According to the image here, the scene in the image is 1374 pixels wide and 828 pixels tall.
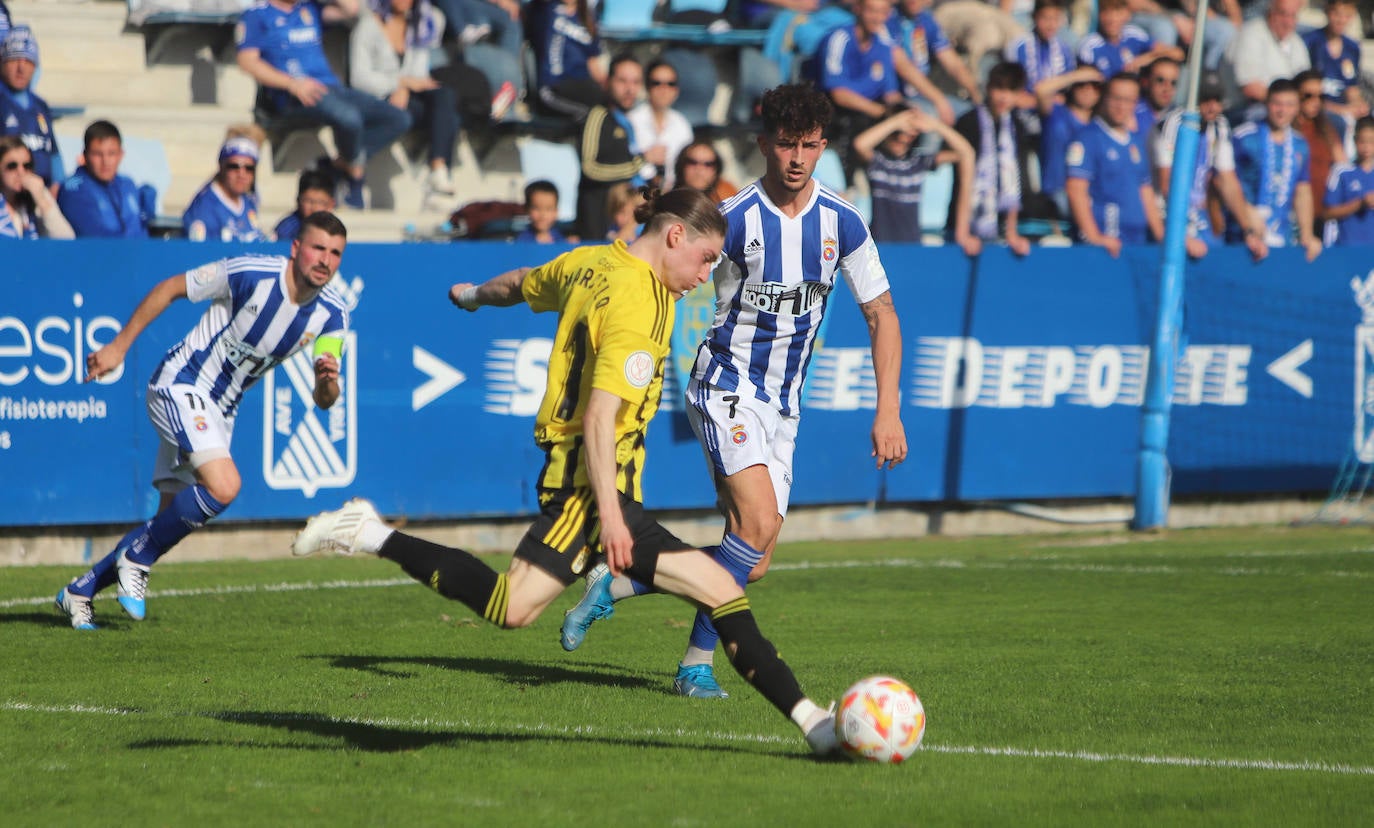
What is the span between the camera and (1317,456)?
15.0 meters

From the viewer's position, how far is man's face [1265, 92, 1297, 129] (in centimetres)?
1579

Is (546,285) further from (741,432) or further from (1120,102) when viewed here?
(1120,102)

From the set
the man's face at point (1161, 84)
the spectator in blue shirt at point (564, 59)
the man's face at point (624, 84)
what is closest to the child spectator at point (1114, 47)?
the man's face at point (1161, 84)

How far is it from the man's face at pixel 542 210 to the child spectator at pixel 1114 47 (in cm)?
694

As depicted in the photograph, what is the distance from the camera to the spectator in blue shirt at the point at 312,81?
1428cm

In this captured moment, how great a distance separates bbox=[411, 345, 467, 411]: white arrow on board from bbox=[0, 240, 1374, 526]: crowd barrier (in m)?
0.02

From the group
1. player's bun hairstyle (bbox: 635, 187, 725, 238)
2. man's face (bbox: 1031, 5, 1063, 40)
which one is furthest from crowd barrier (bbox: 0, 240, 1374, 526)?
player's bun hairstyle (bbox: 635, 187, 725, 238)

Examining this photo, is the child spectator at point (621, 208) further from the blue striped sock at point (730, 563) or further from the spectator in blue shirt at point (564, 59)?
the blue striped sock at point (730, 563)

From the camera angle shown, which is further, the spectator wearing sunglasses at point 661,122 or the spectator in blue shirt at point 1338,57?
the spectator in blue shirt at point 1338,57

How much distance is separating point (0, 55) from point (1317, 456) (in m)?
→ 11.3

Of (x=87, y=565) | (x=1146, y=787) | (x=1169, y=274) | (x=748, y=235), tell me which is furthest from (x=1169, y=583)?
(x=87, y=565)

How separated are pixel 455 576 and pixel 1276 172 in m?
12.3

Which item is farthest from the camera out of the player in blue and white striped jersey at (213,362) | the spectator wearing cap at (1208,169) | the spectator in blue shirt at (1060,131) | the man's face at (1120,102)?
the spectator in blue shirt at (1060,131)

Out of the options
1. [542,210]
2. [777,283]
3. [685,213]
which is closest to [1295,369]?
[542,210]
